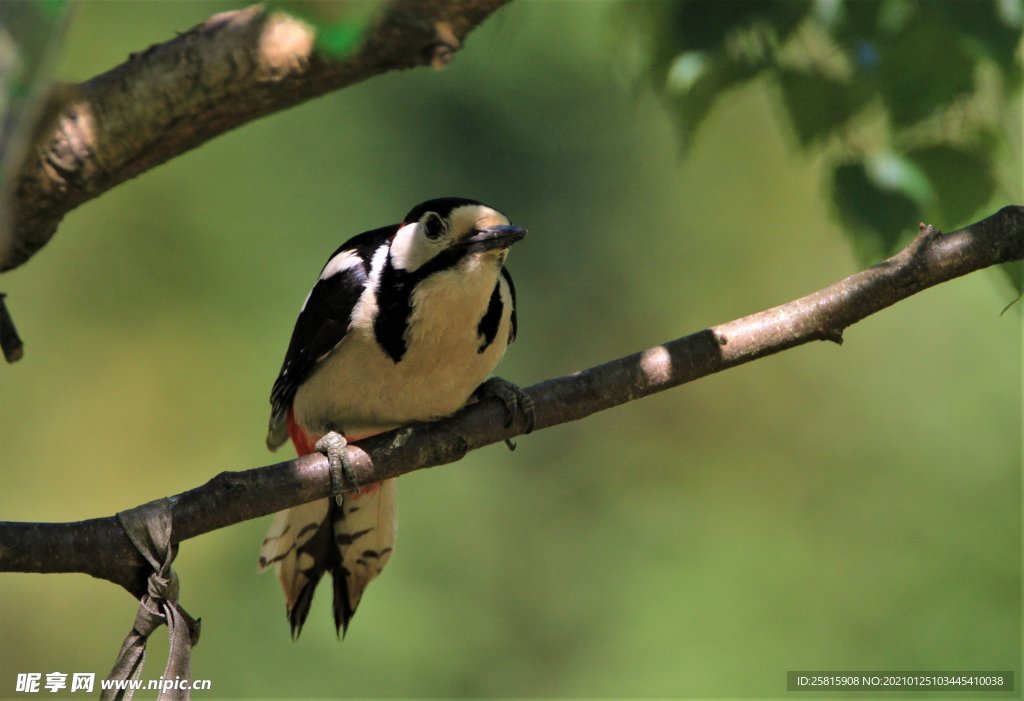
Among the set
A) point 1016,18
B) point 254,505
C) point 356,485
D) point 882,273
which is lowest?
point 254,505

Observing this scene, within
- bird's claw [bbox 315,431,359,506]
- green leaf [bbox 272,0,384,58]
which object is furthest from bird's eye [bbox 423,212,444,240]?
green leaf [bbox 272,0,384,58]

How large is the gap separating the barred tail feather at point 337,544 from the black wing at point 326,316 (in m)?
0.32

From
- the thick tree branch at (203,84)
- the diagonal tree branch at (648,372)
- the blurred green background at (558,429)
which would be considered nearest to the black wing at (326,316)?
the diagonal tree branch at (648,372)

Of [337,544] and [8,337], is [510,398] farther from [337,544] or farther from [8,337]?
[8,337]

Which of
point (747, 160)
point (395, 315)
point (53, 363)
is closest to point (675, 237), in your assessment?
point (747, 160)

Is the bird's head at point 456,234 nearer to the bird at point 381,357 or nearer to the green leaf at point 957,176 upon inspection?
the bird at point 381,357

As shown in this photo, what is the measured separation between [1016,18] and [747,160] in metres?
4.46

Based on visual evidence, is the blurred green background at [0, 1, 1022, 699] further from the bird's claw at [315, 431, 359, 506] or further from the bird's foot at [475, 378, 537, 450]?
the bird's claw at [315, 431, 359, 506]

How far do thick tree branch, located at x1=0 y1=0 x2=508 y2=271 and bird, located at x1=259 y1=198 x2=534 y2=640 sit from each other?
495 millimetres

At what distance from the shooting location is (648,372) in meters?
2.27

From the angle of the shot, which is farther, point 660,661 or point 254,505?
point 660,661

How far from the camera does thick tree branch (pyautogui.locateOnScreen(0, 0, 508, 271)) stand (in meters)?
2.15

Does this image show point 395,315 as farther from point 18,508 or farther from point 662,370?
point 18,508

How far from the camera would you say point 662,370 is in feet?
7.45
